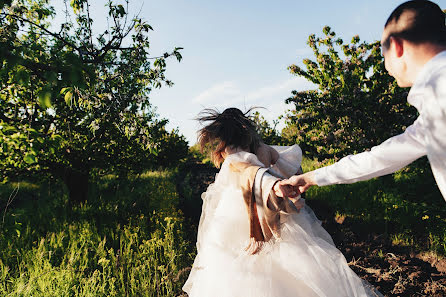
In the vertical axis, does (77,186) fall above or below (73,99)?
below

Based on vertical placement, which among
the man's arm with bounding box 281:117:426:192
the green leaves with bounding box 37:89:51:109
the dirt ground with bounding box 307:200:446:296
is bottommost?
the dirt ground with bounding box 307:200:446:296

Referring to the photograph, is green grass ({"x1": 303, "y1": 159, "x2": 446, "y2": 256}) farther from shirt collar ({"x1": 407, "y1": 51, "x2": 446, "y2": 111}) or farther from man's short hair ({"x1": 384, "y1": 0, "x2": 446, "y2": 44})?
man's short hair ({"x1": 384, "y1": 0, "x2": 446, "y2": 44})

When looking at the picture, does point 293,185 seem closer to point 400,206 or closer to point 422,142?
point 422,142

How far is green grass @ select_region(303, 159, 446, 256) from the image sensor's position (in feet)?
13.3

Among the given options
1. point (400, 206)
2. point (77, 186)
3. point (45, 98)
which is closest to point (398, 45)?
point (45, 98)

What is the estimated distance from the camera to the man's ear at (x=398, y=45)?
1.50 m

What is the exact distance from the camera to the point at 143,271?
11.2ft

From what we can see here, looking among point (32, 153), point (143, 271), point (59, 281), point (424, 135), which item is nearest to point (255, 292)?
point (424, 135)

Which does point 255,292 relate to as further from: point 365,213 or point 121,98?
point 365,213

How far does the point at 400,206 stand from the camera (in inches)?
188

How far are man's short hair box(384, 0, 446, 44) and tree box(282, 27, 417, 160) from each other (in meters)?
4.00

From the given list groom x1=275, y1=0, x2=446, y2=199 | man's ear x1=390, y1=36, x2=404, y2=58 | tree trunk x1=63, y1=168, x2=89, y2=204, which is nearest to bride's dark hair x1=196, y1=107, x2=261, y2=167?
groom x1=275, y1=0, x2=446, y2=199

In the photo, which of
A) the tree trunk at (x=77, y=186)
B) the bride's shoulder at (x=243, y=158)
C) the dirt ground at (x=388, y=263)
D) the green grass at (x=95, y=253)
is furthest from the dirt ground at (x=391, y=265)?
the tree trunk at (x=77, y=186)

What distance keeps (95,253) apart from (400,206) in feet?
17.7
